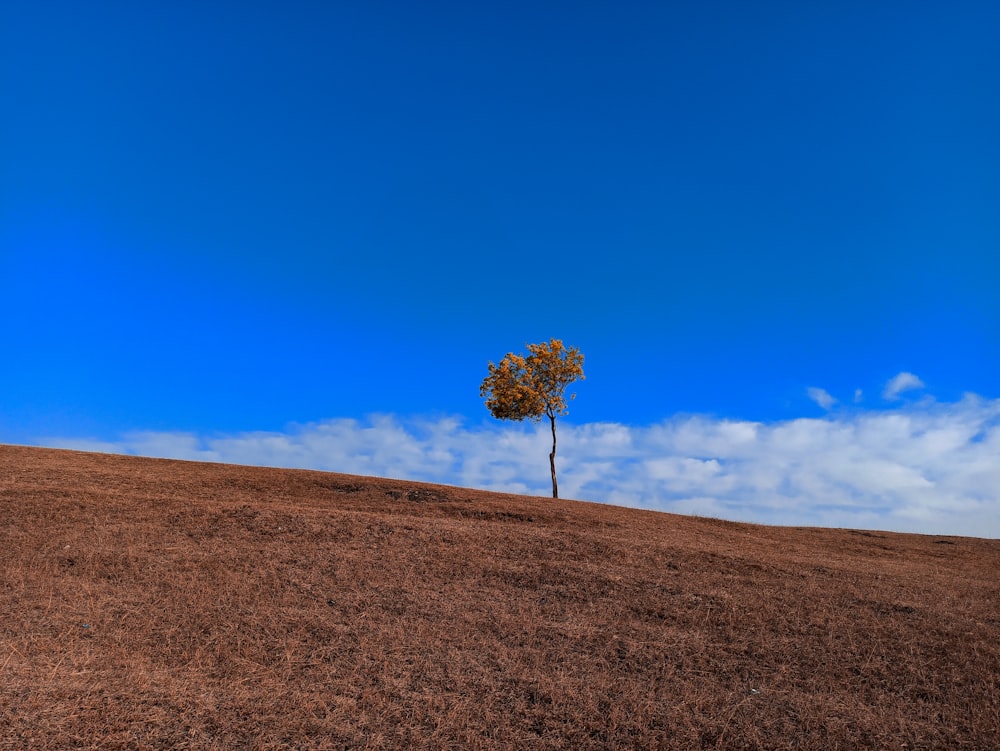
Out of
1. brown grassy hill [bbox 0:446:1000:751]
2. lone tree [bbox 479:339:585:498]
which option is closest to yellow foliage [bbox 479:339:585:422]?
lone tree [bbox 479:339:585:498]

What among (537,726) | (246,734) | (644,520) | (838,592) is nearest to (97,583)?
(246,734)

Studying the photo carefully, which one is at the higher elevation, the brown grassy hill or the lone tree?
the lone tree

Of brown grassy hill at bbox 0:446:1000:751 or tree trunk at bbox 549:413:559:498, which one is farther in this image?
tree trunk at bbox 549:413:559:498

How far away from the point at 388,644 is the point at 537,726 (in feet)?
11.3

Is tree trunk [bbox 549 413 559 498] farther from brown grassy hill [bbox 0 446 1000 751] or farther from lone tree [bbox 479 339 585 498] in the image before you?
brown grassy hill [bbox 0 446 1000 751]

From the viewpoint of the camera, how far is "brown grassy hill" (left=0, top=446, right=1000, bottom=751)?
8.55 meters

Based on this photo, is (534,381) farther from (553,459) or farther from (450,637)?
(450,637)

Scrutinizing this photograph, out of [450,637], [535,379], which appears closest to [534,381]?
[535,379]

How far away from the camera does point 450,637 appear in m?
11.4

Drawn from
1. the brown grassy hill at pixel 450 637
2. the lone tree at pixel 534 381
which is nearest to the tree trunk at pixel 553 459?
Result: the lone tree at pixel 534 381

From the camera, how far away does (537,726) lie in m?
8.64

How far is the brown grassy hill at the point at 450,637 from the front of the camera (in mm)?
8555

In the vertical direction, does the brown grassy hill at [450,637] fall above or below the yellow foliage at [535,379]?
below

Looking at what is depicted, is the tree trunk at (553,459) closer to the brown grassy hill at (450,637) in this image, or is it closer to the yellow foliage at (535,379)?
the yellow foliage at (535,379)
